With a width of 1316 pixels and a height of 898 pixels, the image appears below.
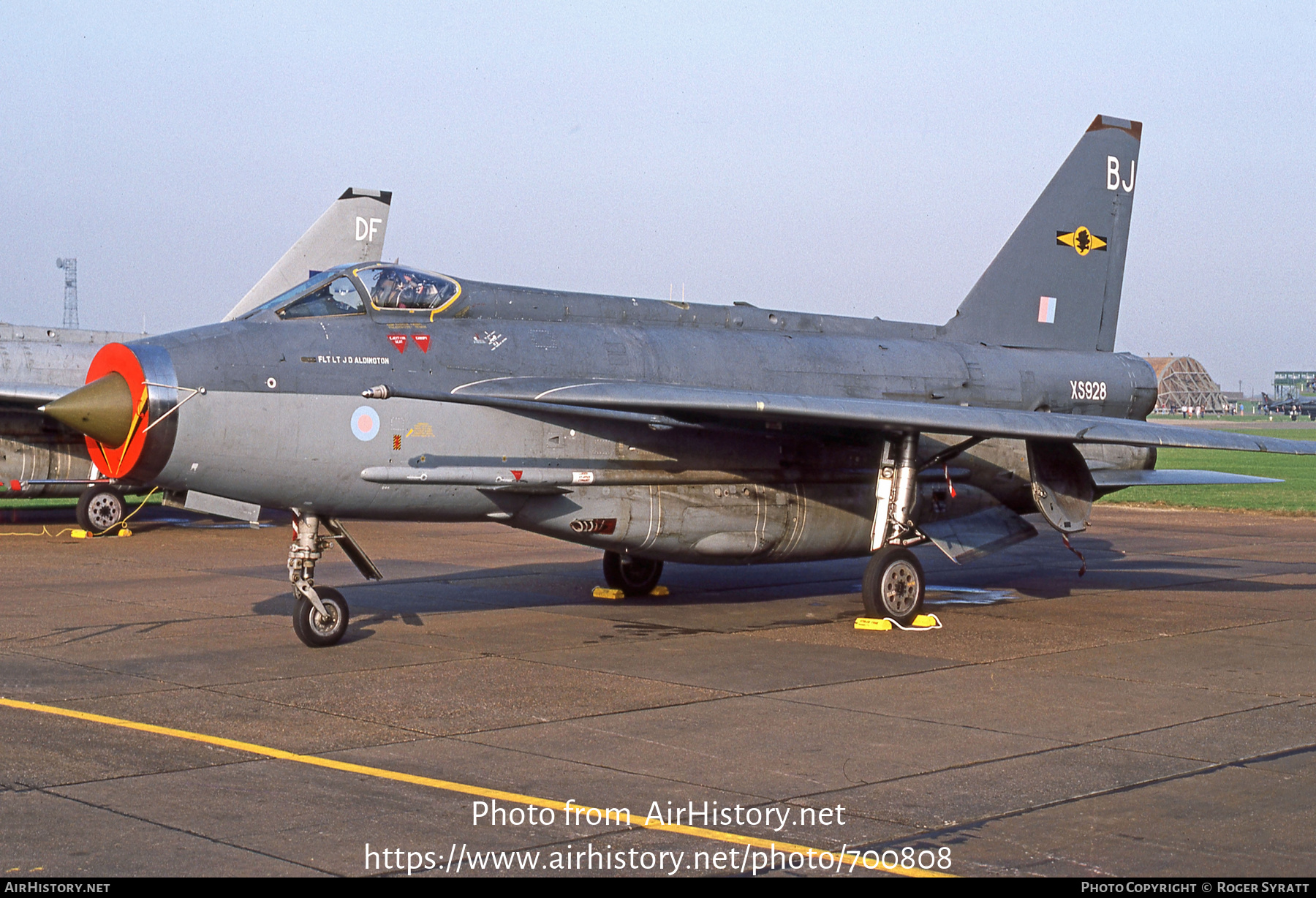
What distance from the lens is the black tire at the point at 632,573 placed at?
1454 centimetres

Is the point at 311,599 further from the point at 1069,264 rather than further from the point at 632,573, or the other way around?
the point at 1069,264

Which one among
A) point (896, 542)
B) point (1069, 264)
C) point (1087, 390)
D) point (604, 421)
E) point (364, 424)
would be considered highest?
point (1069, 264)

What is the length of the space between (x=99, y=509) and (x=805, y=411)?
49.8 ft

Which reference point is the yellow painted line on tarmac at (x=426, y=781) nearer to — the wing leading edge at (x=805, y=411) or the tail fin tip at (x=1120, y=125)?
the wing leading edge at (x=805, y=411)

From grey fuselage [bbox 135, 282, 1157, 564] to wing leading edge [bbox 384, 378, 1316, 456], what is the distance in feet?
0.76

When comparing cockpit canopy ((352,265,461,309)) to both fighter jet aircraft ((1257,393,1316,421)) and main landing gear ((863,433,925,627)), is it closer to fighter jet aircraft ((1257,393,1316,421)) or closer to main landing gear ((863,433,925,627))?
main landing gear ((863,433,925,627))

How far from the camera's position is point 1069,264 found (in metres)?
15.9

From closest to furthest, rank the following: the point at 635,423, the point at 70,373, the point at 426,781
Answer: the point at 426,781, the point at 635,423, the point at 70,373

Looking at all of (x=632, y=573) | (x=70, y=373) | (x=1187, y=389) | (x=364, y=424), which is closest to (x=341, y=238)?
(x=70, y=373)

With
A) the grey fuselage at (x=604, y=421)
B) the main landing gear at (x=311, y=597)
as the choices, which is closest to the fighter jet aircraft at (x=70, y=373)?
the grey fuselage at (x=604, y=421)

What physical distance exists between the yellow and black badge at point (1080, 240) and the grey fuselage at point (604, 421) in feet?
4.90

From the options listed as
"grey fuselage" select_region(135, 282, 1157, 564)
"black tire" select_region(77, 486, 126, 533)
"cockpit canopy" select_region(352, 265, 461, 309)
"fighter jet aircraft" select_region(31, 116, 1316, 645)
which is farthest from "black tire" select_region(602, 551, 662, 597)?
"black tire" select_region(77, 486, 126, 533)
